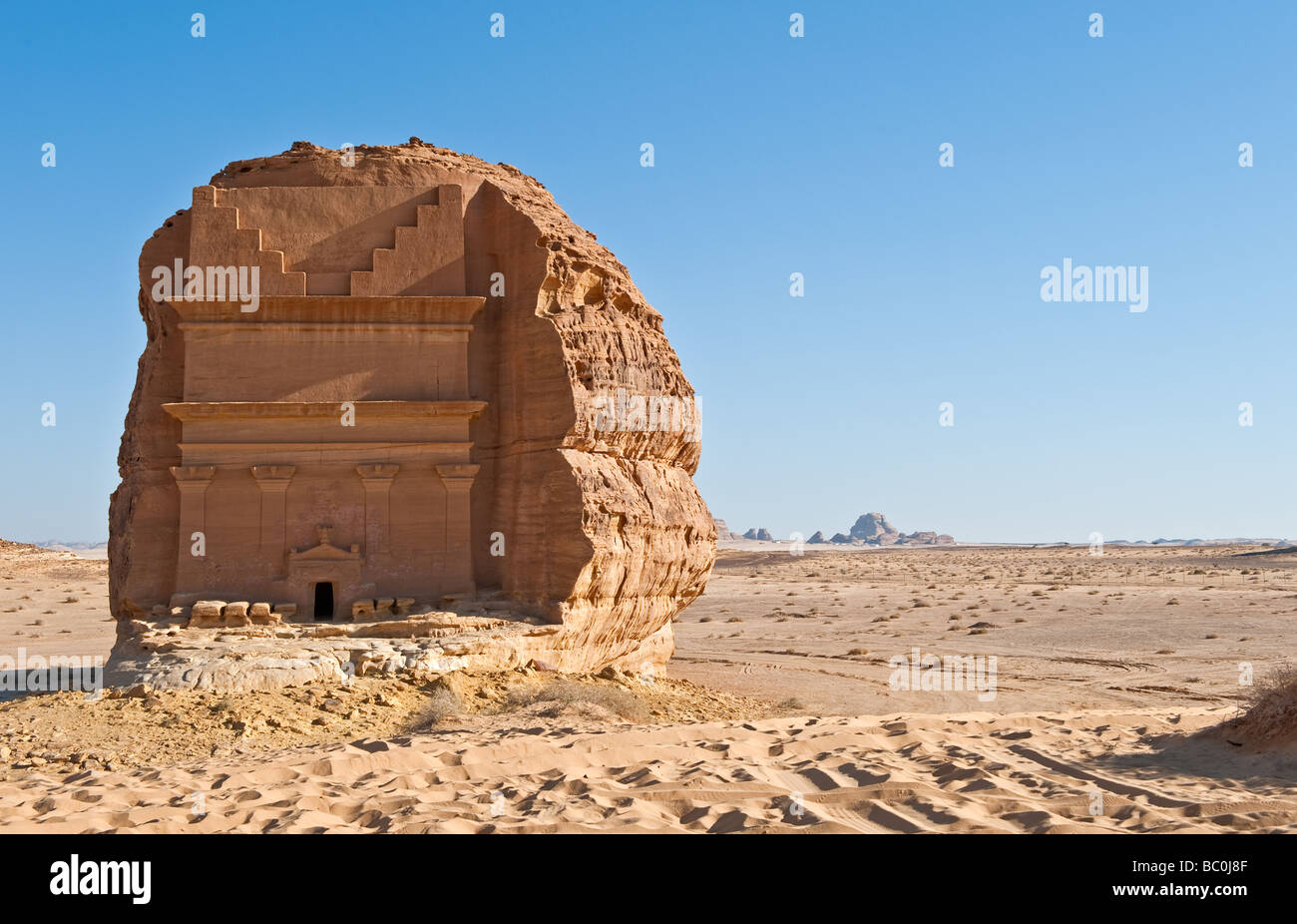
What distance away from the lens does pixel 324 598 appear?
15945 mm

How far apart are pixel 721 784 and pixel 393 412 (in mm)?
9757

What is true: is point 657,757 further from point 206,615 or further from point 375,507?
point 206,615

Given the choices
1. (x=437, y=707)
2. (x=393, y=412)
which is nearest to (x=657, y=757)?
(x=437, y=707)

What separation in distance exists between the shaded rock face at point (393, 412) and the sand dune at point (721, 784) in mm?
5560

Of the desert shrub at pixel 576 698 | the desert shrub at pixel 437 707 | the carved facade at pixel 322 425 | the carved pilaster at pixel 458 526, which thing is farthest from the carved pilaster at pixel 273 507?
the desert shrub at pixel 576 698

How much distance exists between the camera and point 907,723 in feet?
34.8

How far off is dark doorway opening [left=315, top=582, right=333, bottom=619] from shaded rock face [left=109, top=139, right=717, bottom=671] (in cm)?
7

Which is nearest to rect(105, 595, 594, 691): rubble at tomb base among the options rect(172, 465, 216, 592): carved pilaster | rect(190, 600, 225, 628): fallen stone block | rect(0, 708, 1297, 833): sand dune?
rect(190, 600, 225, 628): fallen stone block

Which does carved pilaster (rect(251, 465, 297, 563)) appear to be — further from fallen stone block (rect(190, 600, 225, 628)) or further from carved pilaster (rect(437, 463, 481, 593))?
carved pilaster (rect(437, 463, 481, 593))

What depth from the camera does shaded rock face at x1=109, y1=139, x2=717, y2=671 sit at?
15758 millimetres
